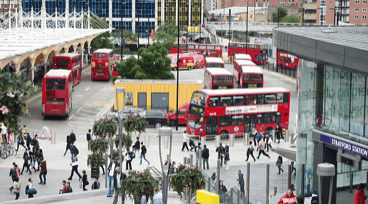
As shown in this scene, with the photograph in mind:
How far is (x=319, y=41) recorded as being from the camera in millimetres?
17422

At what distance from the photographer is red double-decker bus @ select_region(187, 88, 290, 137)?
111ft

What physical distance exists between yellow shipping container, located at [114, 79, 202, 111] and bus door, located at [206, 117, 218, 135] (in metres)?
7.42

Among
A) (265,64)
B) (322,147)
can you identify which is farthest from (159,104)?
(265,64)

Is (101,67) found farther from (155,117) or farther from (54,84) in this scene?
(155,117)

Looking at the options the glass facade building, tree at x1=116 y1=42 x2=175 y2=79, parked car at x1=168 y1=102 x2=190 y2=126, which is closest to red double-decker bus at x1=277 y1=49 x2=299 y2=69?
tree at x1=116 y1=42 x2=175 y2=79

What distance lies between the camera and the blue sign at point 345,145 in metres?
16.6

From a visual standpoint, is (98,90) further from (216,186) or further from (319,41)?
(319,41)

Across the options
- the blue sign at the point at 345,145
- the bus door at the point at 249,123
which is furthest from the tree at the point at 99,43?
the blue sign at the point at 345,145

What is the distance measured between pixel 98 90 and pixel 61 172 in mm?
27283

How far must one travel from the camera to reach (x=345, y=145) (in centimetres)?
1731

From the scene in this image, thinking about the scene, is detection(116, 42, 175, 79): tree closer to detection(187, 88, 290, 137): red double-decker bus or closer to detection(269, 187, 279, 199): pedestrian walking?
detection(187, 88, 290, 137): red double-decker bus

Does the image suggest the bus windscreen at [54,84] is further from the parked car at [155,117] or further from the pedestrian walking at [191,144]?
the pedestrian walking at [191,144]

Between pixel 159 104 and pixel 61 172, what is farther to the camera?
pixel 159 104

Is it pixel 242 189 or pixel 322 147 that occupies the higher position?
pixel 322 147
